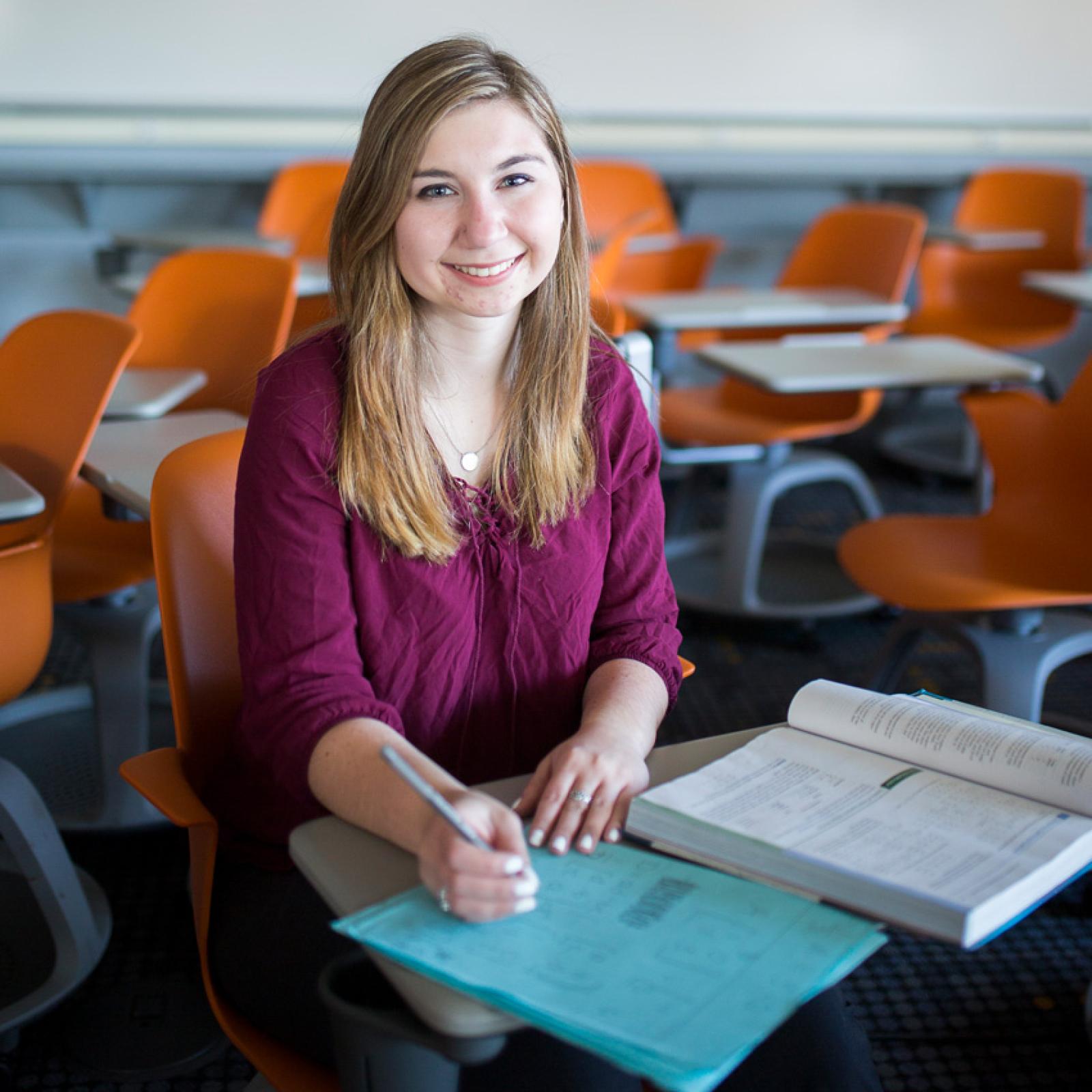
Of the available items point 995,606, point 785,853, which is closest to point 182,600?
point 785,853

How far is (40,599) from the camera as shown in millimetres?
1710

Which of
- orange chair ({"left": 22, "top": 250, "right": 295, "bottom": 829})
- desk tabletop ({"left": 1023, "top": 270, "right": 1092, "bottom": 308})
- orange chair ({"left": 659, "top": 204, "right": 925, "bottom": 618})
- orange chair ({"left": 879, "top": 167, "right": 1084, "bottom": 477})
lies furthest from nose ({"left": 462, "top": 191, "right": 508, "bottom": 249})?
orange chair ({"left": 879, "top": 167, "right": 1084, "bottom": 477})

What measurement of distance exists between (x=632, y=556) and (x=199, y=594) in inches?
17.0

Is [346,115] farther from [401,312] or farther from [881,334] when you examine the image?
[401,312]

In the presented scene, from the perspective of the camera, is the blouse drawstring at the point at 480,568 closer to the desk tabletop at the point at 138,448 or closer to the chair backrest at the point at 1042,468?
the desk tabletop at the point at 138,448

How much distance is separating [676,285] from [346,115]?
144cm

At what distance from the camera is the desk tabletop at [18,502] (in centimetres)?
155

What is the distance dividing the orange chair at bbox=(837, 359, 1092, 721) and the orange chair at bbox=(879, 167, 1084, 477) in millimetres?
2126

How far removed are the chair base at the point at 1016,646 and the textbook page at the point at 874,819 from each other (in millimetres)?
1193

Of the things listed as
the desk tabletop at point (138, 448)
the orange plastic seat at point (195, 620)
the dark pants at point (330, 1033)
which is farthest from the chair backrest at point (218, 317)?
the dark pants at point (330, 1033)

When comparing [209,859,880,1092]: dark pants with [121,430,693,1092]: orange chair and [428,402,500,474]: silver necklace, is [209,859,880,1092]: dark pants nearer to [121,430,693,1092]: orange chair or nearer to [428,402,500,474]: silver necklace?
[121,430,693,1092]: orange chair

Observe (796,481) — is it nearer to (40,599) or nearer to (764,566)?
(764,566)

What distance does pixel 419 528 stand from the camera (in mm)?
1176

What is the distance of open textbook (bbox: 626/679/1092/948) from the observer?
2.71 ft
